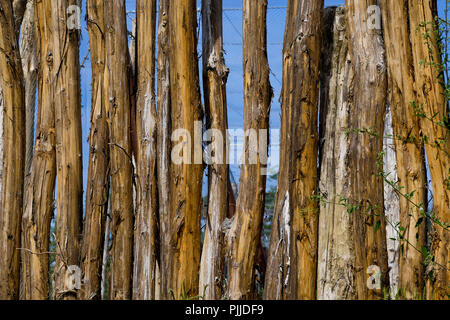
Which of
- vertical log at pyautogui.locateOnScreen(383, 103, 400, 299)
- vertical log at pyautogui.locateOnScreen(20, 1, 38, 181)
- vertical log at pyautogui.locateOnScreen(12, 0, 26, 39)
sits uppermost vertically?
vertical log at pyautogui.locateOnScreen(12, 0, 26, 39)

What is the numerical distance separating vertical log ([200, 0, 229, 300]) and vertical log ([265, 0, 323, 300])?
0.32 m

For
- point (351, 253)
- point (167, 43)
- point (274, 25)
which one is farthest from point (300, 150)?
point (274, 25)

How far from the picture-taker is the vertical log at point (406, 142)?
2.67m

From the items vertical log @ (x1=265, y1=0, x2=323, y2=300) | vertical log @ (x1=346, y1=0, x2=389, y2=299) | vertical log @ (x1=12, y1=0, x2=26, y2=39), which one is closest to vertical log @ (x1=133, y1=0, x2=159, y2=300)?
vertical log @ (x1=265, y1=0, x2=323, y2=300)

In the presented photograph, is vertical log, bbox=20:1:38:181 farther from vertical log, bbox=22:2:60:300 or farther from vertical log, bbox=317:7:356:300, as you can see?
vertical log, bbox=317:7:356:300

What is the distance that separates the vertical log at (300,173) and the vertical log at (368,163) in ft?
0.69

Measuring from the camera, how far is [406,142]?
107 inches

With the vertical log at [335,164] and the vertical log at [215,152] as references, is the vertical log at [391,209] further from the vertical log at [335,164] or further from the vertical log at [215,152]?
the vertical log at [215,152]

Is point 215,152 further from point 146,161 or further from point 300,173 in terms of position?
point 300,173

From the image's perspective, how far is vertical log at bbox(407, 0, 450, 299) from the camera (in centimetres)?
262

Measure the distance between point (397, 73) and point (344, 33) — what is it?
1.34ft

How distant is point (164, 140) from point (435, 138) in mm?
1413

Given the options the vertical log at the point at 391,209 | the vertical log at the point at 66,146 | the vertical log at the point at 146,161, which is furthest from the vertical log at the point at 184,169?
the vertical log at the point at 391,209
